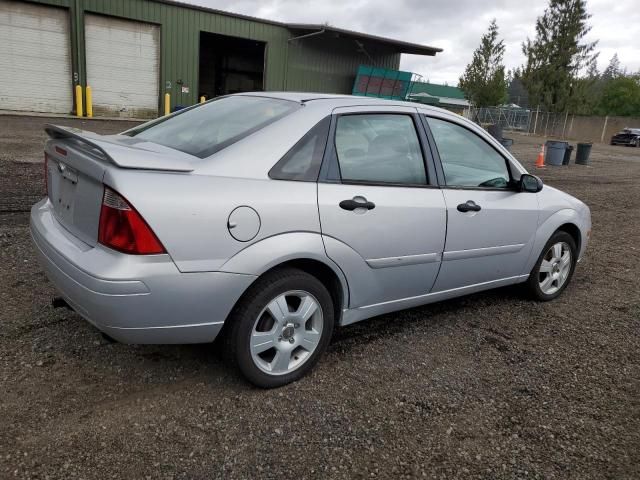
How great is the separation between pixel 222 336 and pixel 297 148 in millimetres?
1100

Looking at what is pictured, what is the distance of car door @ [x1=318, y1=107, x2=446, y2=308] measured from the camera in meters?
3.00

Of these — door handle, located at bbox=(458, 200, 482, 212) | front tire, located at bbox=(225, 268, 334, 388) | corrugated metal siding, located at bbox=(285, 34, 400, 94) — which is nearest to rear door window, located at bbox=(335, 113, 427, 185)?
door handle, located at bbox=(458, 200, 482, 212)

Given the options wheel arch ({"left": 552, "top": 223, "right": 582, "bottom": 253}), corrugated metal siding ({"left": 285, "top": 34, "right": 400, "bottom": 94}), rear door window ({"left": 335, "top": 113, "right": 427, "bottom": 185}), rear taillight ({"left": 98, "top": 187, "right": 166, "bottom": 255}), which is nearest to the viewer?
rear taillight ({"left": 98, "top": 187, "right": 166, "bottom": 255})


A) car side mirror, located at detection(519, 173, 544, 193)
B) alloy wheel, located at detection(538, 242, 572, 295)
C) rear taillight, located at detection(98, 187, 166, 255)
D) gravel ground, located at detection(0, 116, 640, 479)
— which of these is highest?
car side mirror, located at detection(519, 173, 544, 193)

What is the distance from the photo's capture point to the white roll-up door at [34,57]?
19875 mm

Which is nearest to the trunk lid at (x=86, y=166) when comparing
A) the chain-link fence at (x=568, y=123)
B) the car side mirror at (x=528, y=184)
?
the car side mirror at (x=528, y=184)

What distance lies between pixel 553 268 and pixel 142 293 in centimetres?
362

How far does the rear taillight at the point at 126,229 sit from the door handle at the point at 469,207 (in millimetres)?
2068

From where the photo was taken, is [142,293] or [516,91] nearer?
[142,293]

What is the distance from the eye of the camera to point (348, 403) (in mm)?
2883

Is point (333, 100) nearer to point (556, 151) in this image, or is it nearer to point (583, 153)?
point (556, 151)

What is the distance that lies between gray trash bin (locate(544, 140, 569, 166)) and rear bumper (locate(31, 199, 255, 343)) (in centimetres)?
1735

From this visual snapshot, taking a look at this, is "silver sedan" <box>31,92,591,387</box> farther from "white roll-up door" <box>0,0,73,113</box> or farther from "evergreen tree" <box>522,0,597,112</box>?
"evergreen tree" <box>522,0,597,112</box>

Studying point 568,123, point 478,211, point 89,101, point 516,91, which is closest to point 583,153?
point 478,211
